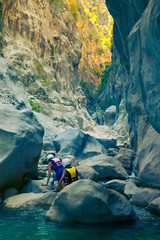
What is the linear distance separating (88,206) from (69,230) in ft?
1.93

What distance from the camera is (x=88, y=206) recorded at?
4539mm

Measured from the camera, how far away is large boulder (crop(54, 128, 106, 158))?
13.9m

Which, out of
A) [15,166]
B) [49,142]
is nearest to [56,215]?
[15,166]

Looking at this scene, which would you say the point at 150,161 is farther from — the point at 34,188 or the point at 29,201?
the point at 29,201

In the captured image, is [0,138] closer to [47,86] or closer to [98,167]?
[98,167]

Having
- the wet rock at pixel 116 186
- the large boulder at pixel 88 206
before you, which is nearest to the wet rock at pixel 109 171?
the wet rock at pixel 116 186

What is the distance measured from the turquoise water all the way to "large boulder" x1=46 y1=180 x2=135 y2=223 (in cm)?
16

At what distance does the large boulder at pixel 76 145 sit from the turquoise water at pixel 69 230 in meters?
8.78

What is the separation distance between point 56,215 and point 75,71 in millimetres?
50168

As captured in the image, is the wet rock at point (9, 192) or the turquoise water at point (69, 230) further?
the wet rock at point (9, 192)

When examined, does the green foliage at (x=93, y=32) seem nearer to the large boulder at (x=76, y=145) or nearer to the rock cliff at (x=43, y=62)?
the rock cliff at (x=43, y=62)

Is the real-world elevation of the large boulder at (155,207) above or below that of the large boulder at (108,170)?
above

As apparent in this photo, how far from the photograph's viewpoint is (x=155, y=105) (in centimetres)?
571

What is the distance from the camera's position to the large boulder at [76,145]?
13914 millimetres
